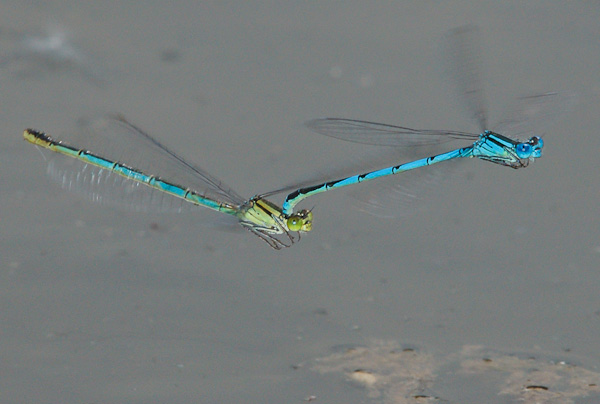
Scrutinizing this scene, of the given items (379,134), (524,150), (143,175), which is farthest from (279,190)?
(524,150)

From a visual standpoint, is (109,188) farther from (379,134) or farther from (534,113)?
(534,113)

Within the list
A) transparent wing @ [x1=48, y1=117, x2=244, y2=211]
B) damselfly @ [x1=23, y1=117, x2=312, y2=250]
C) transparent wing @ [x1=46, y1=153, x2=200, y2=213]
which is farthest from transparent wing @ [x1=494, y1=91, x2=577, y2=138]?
transparent wing @ [x1=46, y1=153, x2=200, y2=213]

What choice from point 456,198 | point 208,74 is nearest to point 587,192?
point 456,198

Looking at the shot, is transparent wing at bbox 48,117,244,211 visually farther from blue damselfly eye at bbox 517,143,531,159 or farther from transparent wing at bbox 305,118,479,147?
blue damselfly eye at bbox 517,143,531,159

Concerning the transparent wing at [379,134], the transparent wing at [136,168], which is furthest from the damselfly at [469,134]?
the transparent wing at [136,168]

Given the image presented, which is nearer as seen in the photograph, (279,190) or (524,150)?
(524,150)

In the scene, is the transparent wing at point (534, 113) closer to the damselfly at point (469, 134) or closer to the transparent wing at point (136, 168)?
the damselfly at point (469, 134)

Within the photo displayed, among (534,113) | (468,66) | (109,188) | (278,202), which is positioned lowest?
(278,202)
